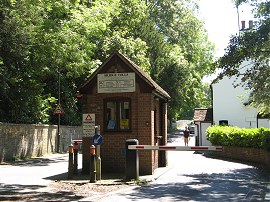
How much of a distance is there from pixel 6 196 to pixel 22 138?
1104 centimetres

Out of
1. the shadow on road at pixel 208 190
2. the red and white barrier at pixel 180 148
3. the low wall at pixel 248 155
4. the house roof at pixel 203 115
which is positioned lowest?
the shadow on road at pixel 208 190

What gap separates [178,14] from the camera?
50.1 m

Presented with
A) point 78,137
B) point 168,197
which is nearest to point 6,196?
point 168,197

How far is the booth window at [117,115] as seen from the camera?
14.3 m

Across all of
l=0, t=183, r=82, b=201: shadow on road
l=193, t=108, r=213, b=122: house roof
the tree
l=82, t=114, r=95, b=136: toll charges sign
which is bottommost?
l=0, t=183, r=82, b=201: shadow on road

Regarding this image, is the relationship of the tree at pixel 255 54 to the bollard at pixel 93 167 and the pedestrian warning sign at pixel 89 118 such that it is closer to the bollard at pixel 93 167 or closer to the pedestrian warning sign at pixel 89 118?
the pedestrian warning sign at pixel 89 118

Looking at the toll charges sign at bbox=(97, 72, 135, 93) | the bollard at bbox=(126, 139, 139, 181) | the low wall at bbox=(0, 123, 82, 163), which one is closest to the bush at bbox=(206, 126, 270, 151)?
the toll charges sign at bbox=(97, 72, 135, 93)

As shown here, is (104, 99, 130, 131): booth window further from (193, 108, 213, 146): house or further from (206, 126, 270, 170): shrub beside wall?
(193, 108, 213, 146): house

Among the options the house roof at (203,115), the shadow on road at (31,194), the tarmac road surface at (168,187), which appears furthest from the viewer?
the house roof at (203,115)

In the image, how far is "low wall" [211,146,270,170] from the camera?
1884 centimetres

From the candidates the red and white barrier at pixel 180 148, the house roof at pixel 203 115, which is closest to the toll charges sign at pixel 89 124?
the red and white barrier at pixel 180 148

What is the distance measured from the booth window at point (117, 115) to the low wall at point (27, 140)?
647 centimetres

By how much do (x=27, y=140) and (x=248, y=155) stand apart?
12015 millimetres

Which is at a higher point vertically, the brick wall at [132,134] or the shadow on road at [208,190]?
the brick wall at [132,134]
